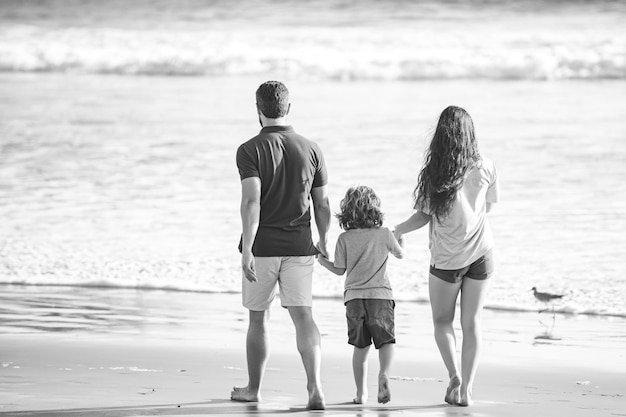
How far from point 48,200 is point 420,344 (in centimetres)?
691

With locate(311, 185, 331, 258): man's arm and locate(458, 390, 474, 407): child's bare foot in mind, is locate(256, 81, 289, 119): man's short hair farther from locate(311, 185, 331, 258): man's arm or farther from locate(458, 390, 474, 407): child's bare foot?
locate(458, 390, 474, 407): child's bare foot

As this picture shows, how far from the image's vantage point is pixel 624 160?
13969 mm

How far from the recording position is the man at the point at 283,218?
14.2ft

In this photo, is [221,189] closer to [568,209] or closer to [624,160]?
[568,209]

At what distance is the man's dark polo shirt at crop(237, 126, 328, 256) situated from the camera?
4.32 meters

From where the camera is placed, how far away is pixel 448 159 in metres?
4.45

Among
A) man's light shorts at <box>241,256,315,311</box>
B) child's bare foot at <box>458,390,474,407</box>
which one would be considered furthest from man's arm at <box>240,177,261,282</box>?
child's bare foot at <box>458,390,474,407</box>

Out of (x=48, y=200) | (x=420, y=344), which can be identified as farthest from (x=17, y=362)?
(x=48, y=200)

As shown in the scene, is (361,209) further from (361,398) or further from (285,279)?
(361,398)

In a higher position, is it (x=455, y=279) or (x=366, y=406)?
(x=455, y=279)

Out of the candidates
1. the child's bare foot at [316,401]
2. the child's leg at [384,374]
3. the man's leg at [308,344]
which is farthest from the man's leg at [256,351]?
the child's leg at [384,374]

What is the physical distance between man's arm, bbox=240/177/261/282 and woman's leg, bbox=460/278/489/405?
1.00 meters

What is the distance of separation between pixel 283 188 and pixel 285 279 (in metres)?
0.39

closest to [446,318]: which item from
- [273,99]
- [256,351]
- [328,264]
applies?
[328,264]
